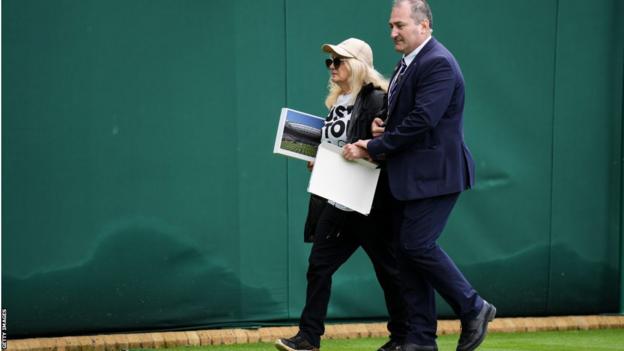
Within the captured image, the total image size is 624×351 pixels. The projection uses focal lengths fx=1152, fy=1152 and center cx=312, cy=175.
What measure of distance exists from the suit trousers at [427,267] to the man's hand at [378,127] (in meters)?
0.32

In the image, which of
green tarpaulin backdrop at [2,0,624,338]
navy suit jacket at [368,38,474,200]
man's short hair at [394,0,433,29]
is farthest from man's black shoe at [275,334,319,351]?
man's short hair at [394,0,433,29]

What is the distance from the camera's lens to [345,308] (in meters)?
6.86

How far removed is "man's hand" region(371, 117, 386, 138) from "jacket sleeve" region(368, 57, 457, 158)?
110mm

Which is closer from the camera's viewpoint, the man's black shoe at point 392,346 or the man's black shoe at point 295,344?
the man's black shoe at point 295,344

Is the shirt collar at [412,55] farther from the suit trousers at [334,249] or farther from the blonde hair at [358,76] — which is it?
the suit trousers at [334,249]

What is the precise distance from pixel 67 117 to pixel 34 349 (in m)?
1.20

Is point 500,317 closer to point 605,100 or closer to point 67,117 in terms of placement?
point 605,100

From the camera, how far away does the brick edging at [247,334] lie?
5957 mm

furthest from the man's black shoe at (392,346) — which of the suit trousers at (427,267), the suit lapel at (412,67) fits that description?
the suit lapel at (412,67)

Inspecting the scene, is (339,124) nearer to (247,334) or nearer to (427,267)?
(427,267)

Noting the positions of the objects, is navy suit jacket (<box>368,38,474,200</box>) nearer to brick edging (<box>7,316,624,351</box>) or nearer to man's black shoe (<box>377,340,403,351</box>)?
man's black shoe (<box>377,340,403,351</box>)

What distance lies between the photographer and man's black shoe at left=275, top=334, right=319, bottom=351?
205 inches

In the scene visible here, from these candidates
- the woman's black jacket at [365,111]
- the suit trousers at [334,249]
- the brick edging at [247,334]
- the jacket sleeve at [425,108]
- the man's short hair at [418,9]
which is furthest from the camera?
the brick edging at [247,334]

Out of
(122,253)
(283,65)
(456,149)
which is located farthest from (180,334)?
(456,149)
